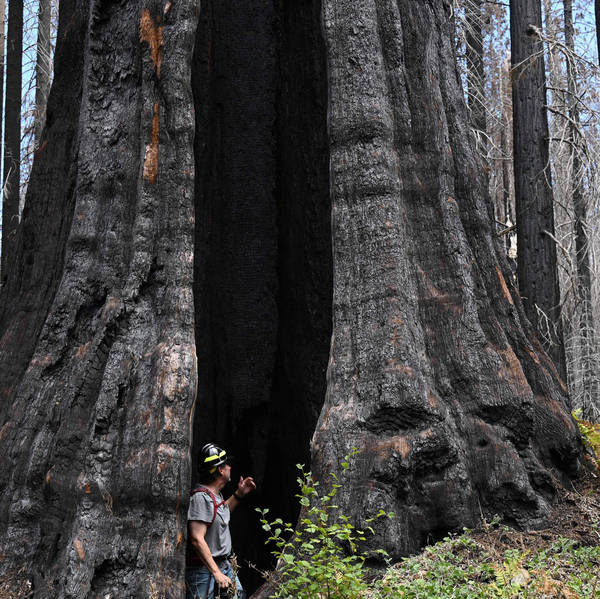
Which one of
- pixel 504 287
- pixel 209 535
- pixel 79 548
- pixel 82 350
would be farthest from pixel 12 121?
pixel 79 548

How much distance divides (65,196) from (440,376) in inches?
128

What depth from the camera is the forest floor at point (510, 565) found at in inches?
145

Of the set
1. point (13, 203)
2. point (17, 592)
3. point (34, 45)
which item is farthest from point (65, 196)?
point (34, 45)

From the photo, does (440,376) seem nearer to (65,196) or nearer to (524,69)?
(65,196)

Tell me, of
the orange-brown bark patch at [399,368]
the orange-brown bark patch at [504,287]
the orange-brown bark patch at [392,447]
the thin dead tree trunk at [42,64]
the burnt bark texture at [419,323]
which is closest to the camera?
the orange-brown bark patch at [392,447]

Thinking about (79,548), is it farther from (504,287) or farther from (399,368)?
(504,287)

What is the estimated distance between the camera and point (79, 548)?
4.21 meters

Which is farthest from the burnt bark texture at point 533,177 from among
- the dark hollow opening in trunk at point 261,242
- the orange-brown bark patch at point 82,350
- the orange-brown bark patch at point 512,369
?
the orange-brown bark patch at point 82,350

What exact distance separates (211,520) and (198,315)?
211 centimetres

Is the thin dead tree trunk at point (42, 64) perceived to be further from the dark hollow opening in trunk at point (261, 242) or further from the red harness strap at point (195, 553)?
the red harness strap at point (195, 553)

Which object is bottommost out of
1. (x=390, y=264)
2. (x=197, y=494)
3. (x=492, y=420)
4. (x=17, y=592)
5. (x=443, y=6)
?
(x=17, y=592)

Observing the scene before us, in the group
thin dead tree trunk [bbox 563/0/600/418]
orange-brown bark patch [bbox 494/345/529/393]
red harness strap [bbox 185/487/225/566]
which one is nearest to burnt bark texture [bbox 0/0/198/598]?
red harness strap [bbox 185/487/225/566]

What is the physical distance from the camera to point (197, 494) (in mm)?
5090

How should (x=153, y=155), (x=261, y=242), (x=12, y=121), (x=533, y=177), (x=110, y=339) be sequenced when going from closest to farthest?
(x=110, y=339), (x=153, y=155), (x=261, y=242), (x=533, y=177), (x=12, y=121)
